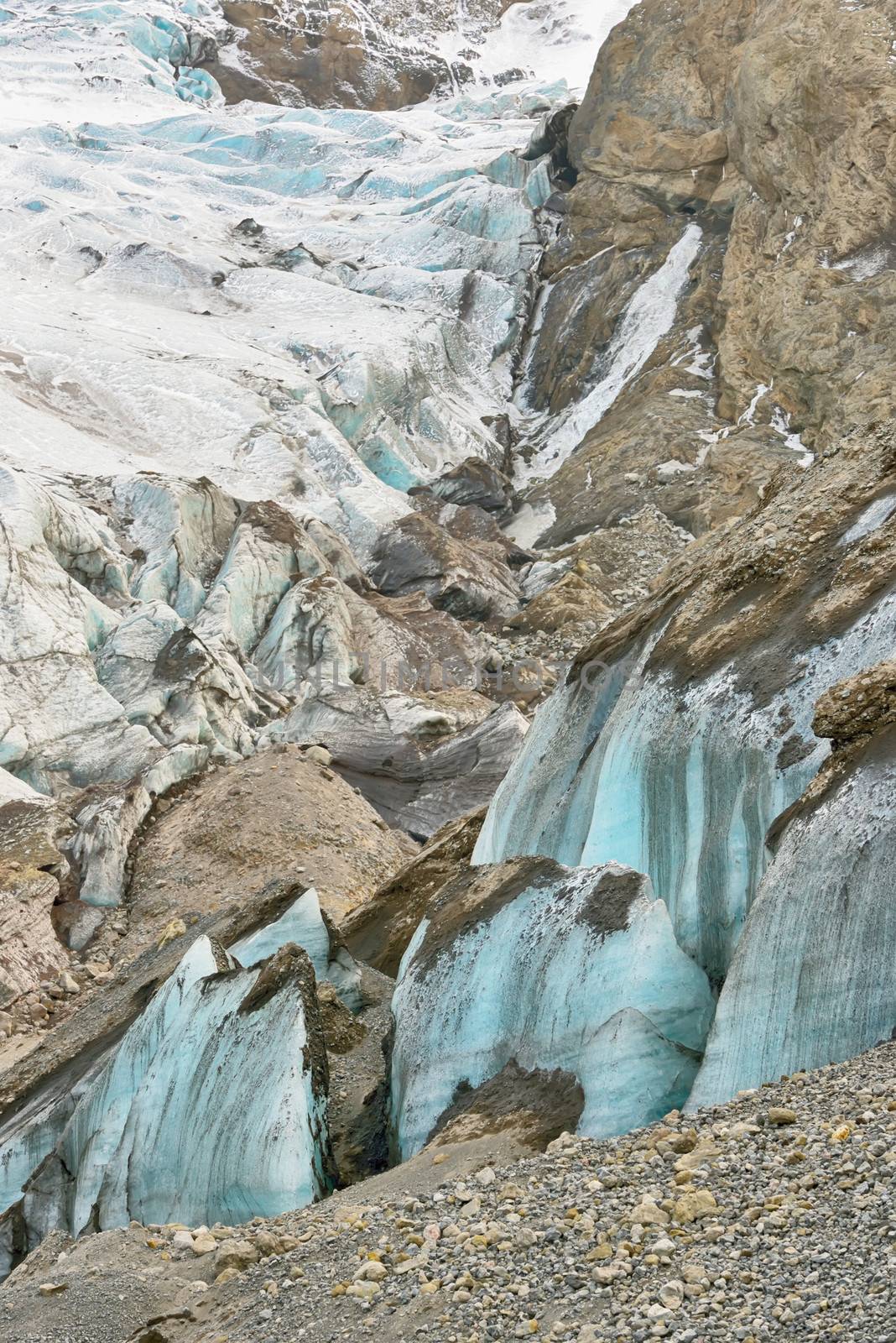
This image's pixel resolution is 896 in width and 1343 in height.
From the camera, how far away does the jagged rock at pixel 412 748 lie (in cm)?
2119

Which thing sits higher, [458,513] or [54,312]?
[54,312]

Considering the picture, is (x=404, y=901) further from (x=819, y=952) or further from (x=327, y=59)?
(x=327, y=59)

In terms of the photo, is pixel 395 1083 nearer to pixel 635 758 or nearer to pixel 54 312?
pixel 635 758

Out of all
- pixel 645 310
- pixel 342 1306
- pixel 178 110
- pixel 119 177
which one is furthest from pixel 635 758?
pixel 178 110

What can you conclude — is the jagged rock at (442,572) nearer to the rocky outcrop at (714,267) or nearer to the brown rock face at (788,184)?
the rocky outcrop at (714,267)

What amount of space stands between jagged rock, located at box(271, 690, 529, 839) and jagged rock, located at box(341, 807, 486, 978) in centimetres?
682

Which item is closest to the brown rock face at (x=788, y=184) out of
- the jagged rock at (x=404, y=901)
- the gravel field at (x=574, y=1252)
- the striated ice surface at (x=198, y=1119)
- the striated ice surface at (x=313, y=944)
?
the jagged rock at (x=404, y=901)

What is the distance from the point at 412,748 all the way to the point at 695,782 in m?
13.8

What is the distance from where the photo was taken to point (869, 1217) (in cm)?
470

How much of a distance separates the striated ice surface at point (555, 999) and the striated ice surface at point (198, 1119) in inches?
28.3

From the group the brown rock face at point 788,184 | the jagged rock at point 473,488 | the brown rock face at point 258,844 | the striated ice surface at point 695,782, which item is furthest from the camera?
the jagged rock at point 473,488

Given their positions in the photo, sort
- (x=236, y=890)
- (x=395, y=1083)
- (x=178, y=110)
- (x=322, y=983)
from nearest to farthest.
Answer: (x=395, y=1083) < (x=322, y=983) < (x=236, y=890) < (x=178, y=110)

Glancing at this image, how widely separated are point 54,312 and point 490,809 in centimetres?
3884

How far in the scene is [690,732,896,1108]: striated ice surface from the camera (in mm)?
6559
